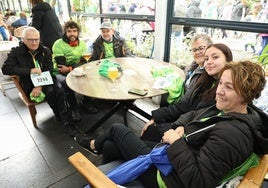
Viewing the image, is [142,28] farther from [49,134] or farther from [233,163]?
[233,163]

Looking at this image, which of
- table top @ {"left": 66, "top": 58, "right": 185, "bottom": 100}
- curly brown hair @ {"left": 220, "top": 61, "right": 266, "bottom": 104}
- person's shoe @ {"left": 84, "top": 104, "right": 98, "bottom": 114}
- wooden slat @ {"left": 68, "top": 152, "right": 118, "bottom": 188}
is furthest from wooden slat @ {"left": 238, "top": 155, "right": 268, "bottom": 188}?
person's shoe @ {"left": 84, "top": 104, "right": 98, "bottom": 114}

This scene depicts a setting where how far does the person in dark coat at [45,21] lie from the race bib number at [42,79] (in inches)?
Result: 44.9

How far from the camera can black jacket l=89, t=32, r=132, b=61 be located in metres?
2.78

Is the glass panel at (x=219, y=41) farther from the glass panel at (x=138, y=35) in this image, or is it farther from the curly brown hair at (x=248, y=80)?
the curly brown hair at (x=248, y=80)

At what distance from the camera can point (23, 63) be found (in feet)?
7.50

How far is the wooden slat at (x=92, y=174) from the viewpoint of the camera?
86 cm

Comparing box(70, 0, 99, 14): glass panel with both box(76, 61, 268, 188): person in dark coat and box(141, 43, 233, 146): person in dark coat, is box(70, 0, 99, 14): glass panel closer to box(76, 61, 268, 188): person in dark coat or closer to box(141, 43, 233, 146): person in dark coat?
box(141, 43, 233, 146): person in dark coat

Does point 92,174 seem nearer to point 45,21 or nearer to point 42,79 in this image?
point 42,79

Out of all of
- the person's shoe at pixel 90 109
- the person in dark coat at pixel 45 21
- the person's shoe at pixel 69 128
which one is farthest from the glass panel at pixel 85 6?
the person's shoe at pixel 69 128

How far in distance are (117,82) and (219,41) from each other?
51.7 inches

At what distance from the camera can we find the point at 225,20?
2.21 metres

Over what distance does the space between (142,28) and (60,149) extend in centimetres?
217

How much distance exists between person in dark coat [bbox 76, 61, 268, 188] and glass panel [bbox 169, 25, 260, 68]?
45.0 inches

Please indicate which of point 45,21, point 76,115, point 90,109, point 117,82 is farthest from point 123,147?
point 45,21
